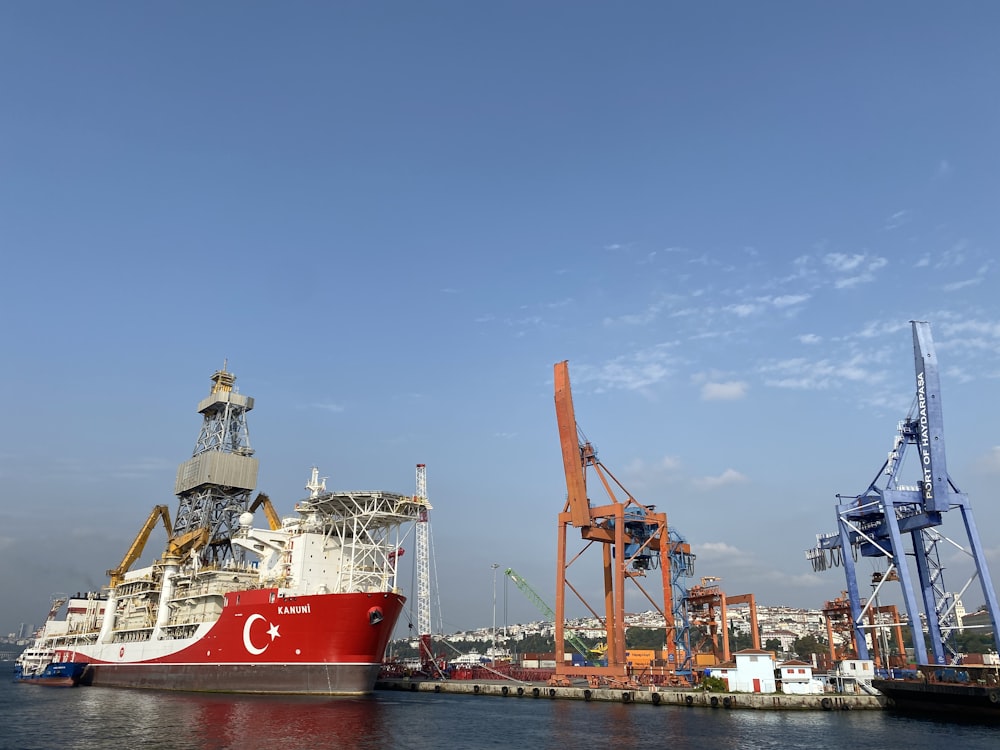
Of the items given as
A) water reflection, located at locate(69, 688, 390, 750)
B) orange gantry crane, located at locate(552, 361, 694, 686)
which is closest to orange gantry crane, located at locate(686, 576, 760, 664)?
orange gantry crane, located at locate(552, 361, 694, 686)

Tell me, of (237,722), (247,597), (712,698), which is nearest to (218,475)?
(247,597)

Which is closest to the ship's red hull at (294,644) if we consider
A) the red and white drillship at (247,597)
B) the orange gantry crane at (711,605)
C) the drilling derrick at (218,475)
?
the red and white drillship at (247,597)

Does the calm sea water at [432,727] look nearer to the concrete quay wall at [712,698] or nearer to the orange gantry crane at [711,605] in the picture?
the concrete quay wall at [712,698]

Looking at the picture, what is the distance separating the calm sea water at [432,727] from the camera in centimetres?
2970

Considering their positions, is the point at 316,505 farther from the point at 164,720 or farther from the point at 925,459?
the point at 925,459

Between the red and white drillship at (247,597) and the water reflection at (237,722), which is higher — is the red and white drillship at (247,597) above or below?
above

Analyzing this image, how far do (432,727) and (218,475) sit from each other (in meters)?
39.0

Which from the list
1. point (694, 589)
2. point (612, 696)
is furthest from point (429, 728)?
point (694, 589)

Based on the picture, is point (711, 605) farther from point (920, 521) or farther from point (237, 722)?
point (237, 722)

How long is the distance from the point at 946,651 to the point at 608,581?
23426 mm

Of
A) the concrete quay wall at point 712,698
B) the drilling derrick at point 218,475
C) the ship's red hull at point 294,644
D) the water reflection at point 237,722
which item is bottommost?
the concrete quay wall at point 712,698

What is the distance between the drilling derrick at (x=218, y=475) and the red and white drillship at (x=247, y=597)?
142mm

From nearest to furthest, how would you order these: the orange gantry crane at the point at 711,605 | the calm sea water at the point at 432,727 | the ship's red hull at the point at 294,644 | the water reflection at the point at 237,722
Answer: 1. the water reflection at the point at 237,722
2. the calm sea water at the point at 432,727
3. the ship's red hull at the point at 294,644
4. the orange gantry crane at the point at 711,605

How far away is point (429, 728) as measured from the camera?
3591cm
